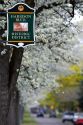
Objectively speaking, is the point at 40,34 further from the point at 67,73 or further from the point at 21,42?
the point at 67,73

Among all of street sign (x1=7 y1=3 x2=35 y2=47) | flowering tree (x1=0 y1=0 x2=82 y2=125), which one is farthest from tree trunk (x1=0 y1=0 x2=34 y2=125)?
street sign (x1=7 y1=3 x2=35 y2=47)

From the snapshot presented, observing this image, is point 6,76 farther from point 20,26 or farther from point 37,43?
point 20,26

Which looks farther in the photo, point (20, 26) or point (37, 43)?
point (37, 43)

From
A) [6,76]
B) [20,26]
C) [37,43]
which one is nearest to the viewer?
[20,26]

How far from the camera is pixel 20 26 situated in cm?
1602

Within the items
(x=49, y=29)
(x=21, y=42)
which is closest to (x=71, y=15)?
(x=49, y=29)

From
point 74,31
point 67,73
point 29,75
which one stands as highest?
point 74,31

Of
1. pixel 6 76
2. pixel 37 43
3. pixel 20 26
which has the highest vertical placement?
pixel 20 26

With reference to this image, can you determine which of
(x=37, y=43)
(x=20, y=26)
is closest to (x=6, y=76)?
(x=37, y=43)

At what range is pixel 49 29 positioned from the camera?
18672 millimetres

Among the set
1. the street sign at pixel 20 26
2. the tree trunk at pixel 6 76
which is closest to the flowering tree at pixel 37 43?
the tree trunk at pixel 6 76

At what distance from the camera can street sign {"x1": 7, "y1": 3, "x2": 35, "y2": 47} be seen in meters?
16.0

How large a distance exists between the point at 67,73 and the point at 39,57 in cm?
2153

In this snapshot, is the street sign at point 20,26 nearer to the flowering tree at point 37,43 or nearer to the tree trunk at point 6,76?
the flowering tree at point 37,43
